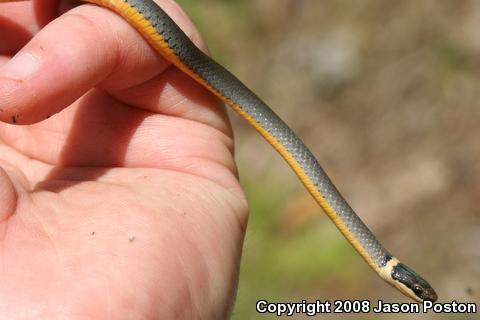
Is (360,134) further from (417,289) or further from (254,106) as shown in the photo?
(254,106)

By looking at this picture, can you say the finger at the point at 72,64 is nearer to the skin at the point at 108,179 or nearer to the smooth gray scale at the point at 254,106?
the skin at the point at 108,179

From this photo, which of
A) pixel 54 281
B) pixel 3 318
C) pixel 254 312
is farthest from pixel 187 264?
pixel 254 312

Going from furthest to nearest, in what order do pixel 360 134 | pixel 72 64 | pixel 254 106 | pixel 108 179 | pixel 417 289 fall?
pixel 360 134 → pixel 417 289 → pixel 254 106 → pixel 108 179 → pixel 72 64

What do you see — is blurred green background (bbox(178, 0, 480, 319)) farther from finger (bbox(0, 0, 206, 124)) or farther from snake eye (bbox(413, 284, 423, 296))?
finger (bbox(0, 0, 206, 124))

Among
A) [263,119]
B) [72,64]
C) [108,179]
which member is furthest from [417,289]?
[72,64]

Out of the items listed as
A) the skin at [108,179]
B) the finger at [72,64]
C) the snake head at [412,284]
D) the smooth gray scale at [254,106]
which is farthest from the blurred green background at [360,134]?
the finger at [72,64]

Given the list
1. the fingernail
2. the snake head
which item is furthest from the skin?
the snake head
